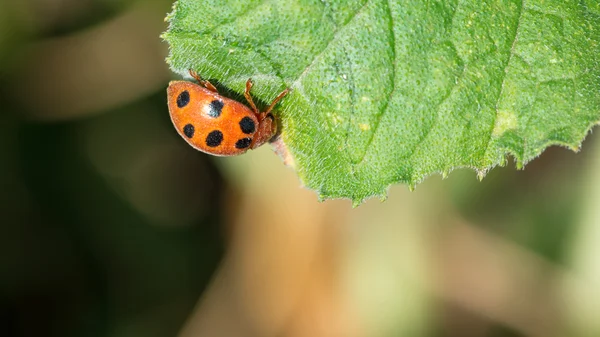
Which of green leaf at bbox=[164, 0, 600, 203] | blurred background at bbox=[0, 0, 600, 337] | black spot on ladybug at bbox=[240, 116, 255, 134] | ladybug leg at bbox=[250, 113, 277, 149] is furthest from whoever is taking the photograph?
blurred background at bbox=[0, 0, 600, 337]

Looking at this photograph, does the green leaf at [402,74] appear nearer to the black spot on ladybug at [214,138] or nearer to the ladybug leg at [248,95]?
the ladybug leg at [248,95]

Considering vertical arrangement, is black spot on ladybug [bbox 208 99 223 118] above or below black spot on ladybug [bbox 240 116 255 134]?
above

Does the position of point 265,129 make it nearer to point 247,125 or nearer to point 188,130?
point 247,125

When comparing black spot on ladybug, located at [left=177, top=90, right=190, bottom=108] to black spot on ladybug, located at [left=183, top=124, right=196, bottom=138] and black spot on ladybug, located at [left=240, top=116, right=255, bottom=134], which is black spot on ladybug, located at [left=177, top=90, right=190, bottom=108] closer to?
black spot on ladybug, located at [left=183, top=124, right=196, bottom=138]

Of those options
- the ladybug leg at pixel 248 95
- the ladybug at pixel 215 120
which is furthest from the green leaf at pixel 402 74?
the ladybug at pixel 215 120

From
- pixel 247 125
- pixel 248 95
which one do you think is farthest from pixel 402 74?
pixel 247 125

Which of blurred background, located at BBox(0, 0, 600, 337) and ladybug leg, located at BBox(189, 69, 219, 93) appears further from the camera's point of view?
blurred background, located at BBox(0, 0, 600, 337)

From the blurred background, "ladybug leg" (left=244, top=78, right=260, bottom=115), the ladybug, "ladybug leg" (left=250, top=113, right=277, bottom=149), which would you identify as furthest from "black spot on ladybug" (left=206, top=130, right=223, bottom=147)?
the blurred background
